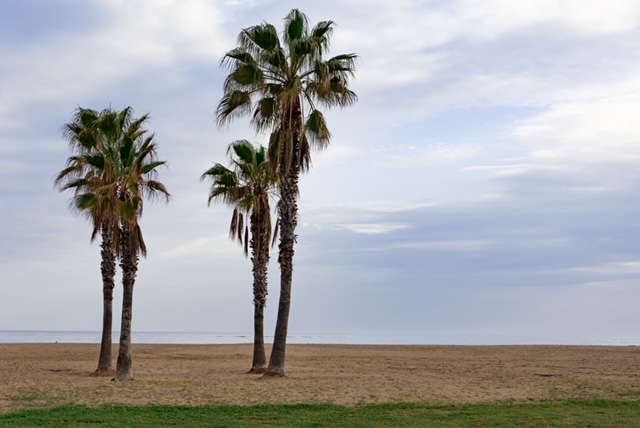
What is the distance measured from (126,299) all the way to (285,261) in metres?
5.36

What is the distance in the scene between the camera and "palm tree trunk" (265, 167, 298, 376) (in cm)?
2606

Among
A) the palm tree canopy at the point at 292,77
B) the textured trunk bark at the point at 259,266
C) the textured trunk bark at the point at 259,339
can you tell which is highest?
the palm tree canopy at the point at 292,77

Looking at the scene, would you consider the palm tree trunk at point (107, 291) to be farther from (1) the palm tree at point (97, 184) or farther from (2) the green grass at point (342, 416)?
(2) the green grass at point (342, 416)

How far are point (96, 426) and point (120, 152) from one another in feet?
42.5

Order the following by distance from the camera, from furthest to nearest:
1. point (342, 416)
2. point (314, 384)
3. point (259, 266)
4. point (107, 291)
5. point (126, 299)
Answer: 1. point (259, 266)
2. point (107, 291)
3. point (126, 299)
4. point (314, 384)
5. point (342, 416)

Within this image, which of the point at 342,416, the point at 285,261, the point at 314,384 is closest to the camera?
the point at 342,416

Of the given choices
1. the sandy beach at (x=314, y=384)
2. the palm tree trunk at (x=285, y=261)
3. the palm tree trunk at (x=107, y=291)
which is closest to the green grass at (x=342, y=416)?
the sandy beach at (x=314, y=384)

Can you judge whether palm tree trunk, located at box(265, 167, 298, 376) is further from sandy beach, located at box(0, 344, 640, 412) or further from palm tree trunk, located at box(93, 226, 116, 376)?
palm tree trunk, located at box(93, 226, 116, 376)

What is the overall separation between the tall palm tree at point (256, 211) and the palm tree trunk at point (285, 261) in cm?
386

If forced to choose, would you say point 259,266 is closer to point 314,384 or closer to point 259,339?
point 259,339

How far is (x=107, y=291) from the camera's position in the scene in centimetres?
2909

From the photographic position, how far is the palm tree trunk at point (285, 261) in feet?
85.5

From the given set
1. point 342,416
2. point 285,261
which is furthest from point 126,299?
point 342,416

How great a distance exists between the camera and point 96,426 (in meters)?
15.8
